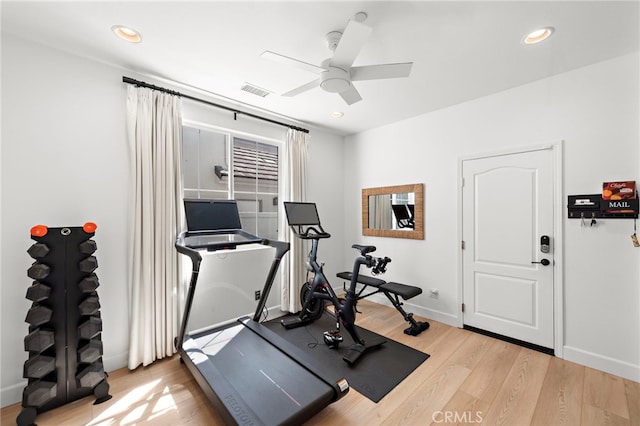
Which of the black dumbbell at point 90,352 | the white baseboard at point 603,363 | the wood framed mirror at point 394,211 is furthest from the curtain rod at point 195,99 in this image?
the white baseboard at point 603,363

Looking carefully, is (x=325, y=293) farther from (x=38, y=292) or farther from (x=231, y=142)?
(x=38, y=292)

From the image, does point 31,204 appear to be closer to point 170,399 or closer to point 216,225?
point 216,225

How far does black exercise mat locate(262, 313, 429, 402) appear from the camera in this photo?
7.39 ft

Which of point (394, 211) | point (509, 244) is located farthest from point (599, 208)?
point (394, 211)

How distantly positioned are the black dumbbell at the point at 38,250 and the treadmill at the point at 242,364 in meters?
0.85

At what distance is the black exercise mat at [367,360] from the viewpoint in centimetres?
225

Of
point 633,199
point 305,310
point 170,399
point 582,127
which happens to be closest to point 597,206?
point 633,199

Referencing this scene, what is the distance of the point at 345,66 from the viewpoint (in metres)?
1.93

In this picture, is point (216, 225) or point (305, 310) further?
point (305, 310)

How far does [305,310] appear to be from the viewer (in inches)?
135

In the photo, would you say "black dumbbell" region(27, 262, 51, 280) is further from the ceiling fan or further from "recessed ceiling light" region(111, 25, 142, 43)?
the ceiling fan

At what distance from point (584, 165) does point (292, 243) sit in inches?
133

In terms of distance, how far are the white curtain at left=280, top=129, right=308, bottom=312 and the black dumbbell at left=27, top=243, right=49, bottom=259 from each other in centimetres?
244

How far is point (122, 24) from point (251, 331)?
9.58 feet
